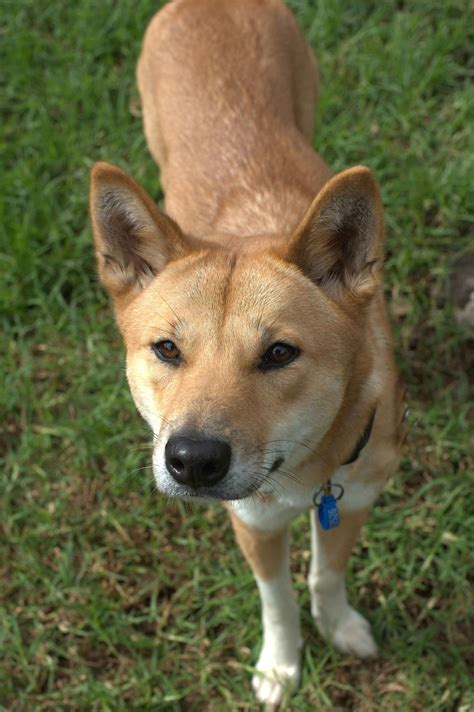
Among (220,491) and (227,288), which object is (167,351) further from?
(220,491)

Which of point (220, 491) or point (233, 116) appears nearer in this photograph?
point (220, 491)

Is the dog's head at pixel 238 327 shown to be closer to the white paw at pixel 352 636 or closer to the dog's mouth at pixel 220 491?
the dog's mouth at pixel 220 491

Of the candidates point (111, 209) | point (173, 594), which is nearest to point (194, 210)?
point (111, 209)

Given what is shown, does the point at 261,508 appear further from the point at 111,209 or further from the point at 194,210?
the point at 194,210

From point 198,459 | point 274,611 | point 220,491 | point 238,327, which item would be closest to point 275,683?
point 274,611

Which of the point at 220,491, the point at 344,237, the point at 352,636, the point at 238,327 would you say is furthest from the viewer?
the point at 352,636

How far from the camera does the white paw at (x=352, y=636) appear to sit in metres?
4.39

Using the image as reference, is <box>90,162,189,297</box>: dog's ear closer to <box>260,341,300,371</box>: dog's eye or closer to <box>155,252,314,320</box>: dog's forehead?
<box>155,252,314,320</box>: dog's forehead

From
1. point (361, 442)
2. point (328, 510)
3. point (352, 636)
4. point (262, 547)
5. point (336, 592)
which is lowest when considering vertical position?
point (352, 636)

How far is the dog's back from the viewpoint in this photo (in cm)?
421

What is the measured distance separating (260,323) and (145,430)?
1.80 meters

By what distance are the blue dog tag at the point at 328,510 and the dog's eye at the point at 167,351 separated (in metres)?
0.89

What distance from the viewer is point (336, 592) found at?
4281 millimetres

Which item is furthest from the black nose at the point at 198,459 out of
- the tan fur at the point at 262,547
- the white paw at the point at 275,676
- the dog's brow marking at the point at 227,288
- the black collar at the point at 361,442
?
the white paw at the point at 275,676
